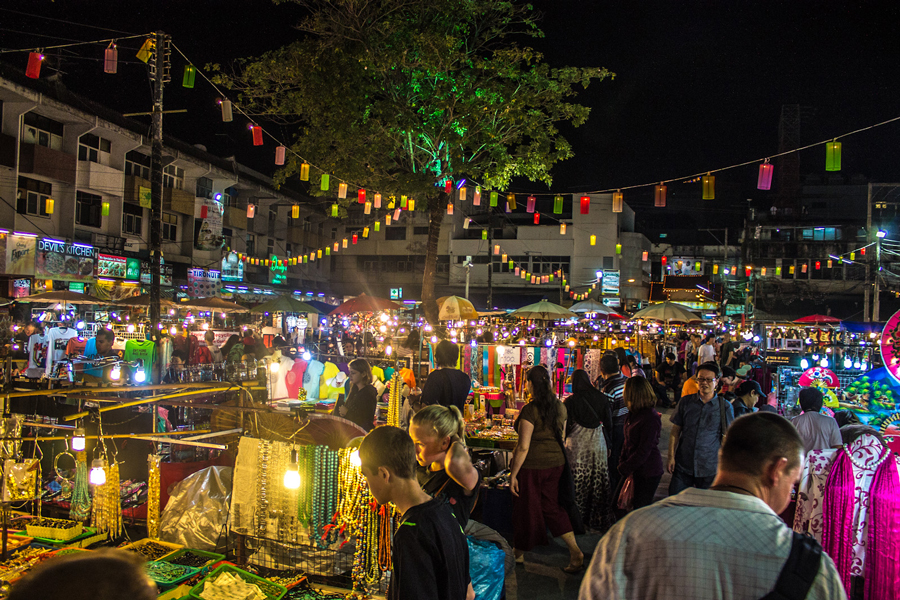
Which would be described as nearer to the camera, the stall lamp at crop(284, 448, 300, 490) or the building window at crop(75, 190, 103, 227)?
the stall lamp at crop(284, 448, 300, 490)

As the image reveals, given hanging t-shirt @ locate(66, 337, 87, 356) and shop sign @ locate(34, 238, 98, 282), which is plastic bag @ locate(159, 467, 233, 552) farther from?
shop sign @ locate(34, 238, 98, 282)

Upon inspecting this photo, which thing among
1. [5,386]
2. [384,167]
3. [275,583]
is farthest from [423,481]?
[384,167]

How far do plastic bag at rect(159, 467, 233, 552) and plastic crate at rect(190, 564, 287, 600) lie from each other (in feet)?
2.46

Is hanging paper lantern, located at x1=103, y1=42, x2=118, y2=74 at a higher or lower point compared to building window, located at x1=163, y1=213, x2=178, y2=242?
higher

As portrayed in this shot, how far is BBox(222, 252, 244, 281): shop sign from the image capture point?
3225cm

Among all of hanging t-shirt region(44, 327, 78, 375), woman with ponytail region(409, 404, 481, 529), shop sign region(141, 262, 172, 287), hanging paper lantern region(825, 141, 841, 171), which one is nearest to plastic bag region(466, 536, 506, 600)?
woman with ponytail region(409, 404, 481, 529)

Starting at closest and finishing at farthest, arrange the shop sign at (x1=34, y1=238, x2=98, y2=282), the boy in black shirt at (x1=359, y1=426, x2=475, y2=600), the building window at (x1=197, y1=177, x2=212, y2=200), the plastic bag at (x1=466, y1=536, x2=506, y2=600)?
the boy in black shirt at (x1=359, y1=426, x2=475, y2=600) < the plastic bag at (x1=466, y1=536, x2=506, y2=600) < the shop sign at (x1=34, y1=238, x2=98, y2=282) < the building window at (x1=197, y1=177, x2=212, y2=200)

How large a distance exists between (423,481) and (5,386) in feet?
13.0

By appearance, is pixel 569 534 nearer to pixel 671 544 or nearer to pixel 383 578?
pixel 383 578

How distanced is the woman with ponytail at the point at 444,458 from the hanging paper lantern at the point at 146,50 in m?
11.4

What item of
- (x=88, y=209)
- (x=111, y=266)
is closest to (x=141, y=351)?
(x=111, y=266)

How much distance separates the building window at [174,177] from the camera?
2892cm

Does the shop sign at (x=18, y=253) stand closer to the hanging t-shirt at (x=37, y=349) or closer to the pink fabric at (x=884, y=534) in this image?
the hanging t-shirt at (x=37, y=349)

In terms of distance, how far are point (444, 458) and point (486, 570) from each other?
79 centimetres
